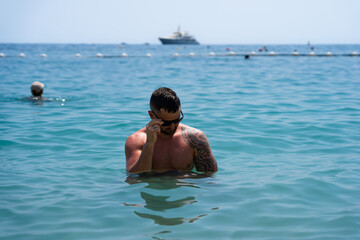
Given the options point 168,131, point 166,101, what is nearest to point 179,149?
point 168,131

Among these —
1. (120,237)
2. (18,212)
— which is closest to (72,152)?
(18,212)

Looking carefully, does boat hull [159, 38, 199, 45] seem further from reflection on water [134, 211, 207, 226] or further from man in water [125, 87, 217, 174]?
reflection on water [134, 211, 207, 226]

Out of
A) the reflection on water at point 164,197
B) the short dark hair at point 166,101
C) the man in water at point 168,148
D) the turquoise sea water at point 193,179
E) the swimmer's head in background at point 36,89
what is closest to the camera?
the turquoise sea water at point 193,179

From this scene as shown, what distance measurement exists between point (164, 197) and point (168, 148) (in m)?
0.51

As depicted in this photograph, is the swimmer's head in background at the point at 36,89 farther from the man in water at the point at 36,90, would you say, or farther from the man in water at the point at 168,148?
the man in water at the point at 168,148

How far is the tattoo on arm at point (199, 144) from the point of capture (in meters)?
4.46

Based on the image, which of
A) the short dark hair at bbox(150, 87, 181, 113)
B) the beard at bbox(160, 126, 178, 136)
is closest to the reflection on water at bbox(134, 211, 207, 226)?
the beard at bbox(160, 126, 178, 136)

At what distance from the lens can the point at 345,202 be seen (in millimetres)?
4320

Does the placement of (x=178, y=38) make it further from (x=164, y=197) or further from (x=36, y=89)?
(x=164, y=197)

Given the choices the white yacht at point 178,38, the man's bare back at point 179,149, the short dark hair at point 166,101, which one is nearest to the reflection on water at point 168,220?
the man's bare back at point 179,149

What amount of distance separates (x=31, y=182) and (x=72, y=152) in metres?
1.64

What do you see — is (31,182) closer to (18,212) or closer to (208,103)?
(18,212)

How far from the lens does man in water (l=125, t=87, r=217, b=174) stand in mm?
4137

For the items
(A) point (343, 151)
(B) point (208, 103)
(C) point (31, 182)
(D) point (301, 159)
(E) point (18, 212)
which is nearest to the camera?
(E) point (18, 212)
